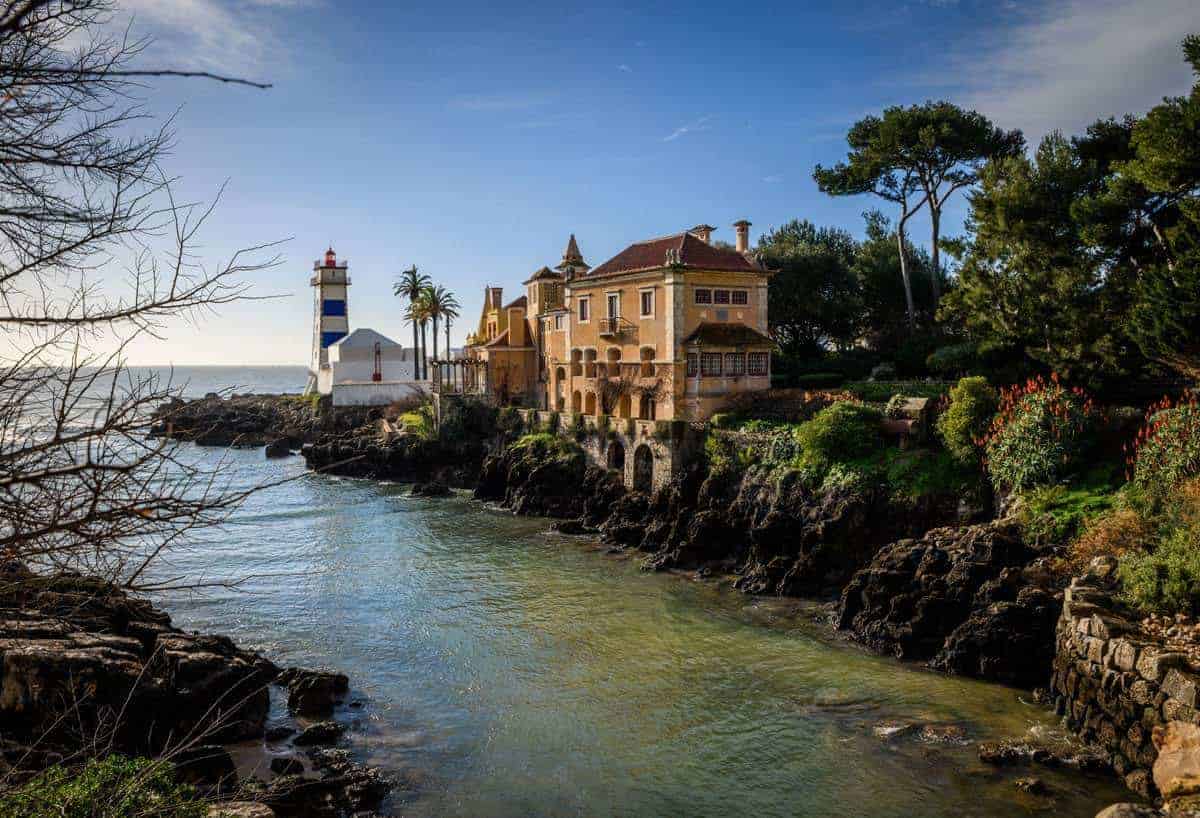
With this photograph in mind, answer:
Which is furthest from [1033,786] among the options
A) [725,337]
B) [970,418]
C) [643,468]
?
[725,337]

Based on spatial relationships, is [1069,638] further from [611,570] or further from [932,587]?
Result: [611,570]

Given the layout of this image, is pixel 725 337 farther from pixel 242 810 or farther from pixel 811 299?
pixel 242 810

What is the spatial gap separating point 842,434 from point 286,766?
819 inches

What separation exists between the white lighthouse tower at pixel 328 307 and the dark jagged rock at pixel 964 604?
64.1m

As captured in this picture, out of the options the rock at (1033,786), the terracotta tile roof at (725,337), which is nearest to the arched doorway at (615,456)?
the terracotta tile roof at (725,337)

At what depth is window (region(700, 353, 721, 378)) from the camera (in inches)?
1497

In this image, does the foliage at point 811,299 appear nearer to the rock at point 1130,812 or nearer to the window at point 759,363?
the window at point 759,363

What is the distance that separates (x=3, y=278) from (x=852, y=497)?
Answer: 2522cm

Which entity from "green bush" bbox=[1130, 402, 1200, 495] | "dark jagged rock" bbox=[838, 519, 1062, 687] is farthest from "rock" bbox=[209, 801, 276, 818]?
"green bush" bbox=[1130, 402, 1200, 495]

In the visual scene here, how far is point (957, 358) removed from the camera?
37469 mm

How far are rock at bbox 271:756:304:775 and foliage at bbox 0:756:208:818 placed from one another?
8.79 feet

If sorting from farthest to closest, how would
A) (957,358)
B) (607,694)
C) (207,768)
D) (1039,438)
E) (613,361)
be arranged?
(613,361), (957,358), (1039,438), (607,694), (207,768)

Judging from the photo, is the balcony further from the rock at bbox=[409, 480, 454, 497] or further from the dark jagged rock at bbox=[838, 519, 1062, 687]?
the dark jagged rock at bbox=[838, 519, 1062, 687]

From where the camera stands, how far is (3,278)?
17.4ft
